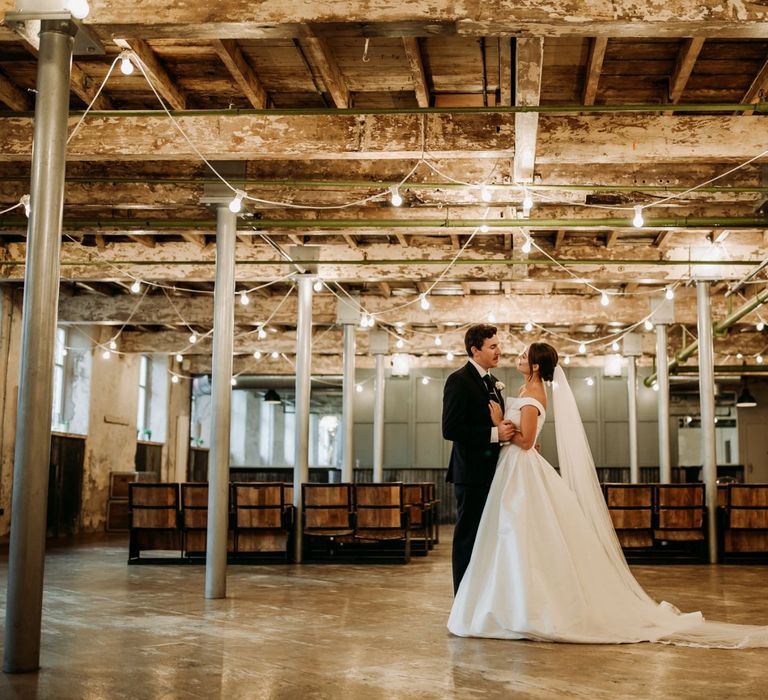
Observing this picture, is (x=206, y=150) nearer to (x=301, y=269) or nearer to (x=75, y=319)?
(x=301, y=269)

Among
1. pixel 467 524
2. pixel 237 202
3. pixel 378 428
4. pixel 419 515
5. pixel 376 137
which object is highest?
pixel 376 137

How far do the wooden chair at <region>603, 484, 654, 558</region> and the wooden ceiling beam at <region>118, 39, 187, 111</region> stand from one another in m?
6.40

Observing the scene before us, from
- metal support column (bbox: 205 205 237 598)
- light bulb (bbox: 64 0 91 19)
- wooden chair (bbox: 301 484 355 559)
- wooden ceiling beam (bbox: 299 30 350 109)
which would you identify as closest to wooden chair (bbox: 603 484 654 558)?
wooden chair (bbox: 301 484 355 559)

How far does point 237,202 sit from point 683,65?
372 centimetres

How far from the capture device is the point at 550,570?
4926 mm

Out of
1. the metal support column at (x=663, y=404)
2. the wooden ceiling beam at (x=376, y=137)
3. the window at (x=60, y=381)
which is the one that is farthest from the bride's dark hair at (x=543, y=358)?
the window at (x=60, y=381)

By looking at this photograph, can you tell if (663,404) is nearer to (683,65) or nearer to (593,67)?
(683,65)

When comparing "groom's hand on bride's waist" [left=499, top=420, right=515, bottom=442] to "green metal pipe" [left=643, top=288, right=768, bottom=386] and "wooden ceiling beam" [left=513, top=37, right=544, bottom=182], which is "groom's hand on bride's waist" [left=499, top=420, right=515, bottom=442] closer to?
"wooden ceiling beam" [left=513, top=37, right=544, bottom=182]

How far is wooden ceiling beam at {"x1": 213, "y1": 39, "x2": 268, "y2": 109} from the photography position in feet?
20.6

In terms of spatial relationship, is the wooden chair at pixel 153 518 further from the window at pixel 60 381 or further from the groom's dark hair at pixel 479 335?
the window at pixel 60 381

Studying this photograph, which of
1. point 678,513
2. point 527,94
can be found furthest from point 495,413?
point 678,513

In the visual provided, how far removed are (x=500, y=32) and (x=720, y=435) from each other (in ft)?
84.4

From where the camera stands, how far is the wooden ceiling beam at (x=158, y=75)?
6312mm

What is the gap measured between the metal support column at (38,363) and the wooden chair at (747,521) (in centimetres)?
857
